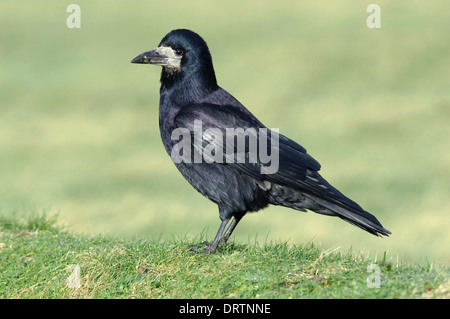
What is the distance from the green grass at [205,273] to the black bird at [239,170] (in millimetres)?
371

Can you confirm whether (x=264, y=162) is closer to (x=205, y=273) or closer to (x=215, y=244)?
(x=215, y=244)

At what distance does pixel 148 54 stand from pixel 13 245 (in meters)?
2.41

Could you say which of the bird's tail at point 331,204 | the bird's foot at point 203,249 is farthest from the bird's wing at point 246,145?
the bird's foot at point 203,249

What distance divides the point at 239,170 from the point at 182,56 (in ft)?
4.35

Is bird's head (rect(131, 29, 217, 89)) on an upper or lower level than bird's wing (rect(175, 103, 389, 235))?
upper

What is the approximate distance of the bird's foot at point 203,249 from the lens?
6391 mm

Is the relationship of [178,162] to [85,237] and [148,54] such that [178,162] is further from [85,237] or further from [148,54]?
[85,237]

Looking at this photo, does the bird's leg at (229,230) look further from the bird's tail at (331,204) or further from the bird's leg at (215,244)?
the bird's tail at (331,204)

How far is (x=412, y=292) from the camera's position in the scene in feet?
16.4

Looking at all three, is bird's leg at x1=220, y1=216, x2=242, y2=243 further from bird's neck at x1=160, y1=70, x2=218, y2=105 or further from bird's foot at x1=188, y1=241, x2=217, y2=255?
bird's neck at x1=160, y1=70, x2=218, y2=105

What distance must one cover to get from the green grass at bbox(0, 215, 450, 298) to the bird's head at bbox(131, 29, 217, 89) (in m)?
1.64

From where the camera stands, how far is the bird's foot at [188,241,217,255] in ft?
21.0

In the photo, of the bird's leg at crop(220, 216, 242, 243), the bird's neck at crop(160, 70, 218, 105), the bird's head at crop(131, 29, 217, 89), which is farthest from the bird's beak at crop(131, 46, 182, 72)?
the bird's leg at crop(220, 216, 242, 243)
